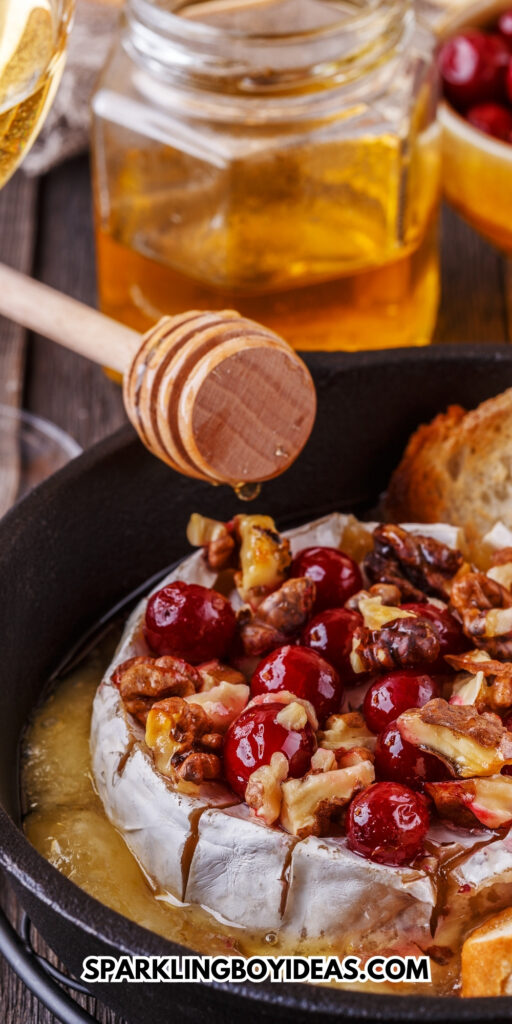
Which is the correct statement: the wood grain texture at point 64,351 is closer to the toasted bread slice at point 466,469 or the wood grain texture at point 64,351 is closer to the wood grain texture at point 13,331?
the wood grain texture at point 13,331

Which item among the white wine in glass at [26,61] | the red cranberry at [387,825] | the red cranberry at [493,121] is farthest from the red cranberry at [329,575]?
the red cranberry at [493,121]

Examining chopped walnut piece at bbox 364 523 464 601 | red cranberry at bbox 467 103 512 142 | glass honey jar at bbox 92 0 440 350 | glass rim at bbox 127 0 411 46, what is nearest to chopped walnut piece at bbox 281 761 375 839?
chopped walnut piece at bbox 364 523 464 601

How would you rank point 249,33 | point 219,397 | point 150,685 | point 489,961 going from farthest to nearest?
1. point 249,33
2. point 219,397
3. point 150,685
4. point 489,961

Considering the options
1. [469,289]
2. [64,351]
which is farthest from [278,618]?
[469,289]

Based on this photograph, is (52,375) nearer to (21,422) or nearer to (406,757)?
(21,422)

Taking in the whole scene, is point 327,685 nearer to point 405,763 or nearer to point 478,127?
point 405,763

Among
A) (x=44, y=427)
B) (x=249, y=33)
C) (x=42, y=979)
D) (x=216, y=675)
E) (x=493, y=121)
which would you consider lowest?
(x=44, y=427)

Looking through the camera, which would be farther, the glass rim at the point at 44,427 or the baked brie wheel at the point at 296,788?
the glass rim at the point at 44,427
